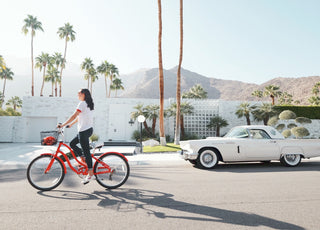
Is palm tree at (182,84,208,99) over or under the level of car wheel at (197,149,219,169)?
over

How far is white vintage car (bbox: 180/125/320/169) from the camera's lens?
22.1ft

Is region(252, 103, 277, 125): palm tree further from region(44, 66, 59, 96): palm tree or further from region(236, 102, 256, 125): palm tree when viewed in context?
region(44, 66, 59, 96): palm tree

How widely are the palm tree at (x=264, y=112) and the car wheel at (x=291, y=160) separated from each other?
13.8 meters

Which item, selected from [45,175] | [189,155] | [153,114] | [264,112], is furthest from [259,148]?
[264,112]

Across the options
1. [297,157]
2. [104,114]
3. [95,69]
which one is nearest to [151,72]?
[95,69]

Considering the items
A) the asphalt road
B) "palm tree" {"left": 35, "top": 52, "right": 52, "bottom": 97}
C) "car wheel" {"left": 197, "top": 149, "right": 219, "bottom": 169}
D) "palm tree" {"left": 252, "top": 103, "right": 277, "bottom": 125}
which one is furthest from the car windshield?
"palm tree" {"left": 35, "top": 52, "right": 52, "bottom": 97}

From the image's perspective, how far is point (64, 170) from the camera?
4.23 meters

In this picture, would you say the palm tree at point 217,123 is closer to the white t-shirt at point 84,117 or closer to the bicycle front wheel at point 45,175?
the white t-shirt at point 84,117

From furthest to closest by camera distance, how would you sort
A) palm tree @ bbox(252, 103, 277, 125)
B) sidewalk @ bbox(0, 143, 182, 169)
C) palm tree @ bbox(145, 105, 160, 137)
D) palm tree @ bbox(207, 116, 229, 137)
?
palm tree @ bbox(252, 103, 277, 125), palm tree @ bbox(207, 116, 229, 137), palm tree @ bbox(145, 105, 160, 137), sidewalk @ bbox(0, 143, 182, 169)

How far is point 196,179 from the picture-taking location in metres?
5.20

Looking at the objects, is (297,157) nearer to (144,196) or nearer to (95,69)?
(144,196)

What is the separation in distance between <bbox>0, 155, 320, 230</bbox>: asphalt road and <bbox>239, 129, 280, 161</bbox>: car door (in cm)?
173

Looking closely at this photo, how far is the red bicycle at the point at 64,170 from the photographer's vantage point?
13.6 ft

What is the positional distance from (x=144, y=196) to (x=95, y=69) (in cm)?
4045
